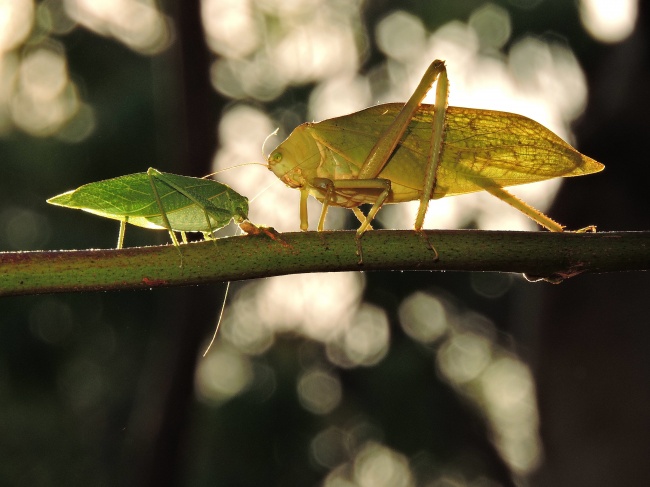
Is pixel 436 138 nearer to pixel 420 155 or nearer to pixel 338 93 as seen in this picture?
pixel 420 155

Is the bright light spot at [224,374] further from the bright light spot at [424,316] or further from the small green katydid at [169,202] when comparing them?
the small green katydid at [169,202]

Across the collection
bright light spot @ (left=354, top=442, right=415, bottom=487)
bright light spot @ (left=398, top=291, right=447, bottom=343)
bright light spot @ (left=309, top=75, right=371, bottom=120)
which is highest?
bright light spot @ (left=309, top=75, right=371, bottom=120)

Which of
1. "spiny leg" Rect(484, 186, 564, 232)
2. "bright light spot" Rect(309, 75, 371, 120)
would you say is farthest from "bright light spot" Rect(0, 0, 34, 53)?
"spiny leg" Rect(484, 186, 564, 232)

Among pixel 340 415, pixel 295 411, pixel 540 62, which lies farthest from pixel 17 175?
pixel 540 62

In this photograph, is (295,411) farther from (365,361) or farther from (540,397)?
(540,397)

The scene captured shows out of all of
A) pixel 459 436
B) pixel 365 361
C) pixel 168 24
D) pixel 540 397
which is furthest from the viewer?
pixel 365 361

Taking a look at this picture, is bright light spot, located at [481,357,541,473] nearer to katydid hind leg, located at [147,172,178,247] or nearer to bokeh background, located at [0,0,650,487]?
bokeh background, located at [0,0,650,487]
